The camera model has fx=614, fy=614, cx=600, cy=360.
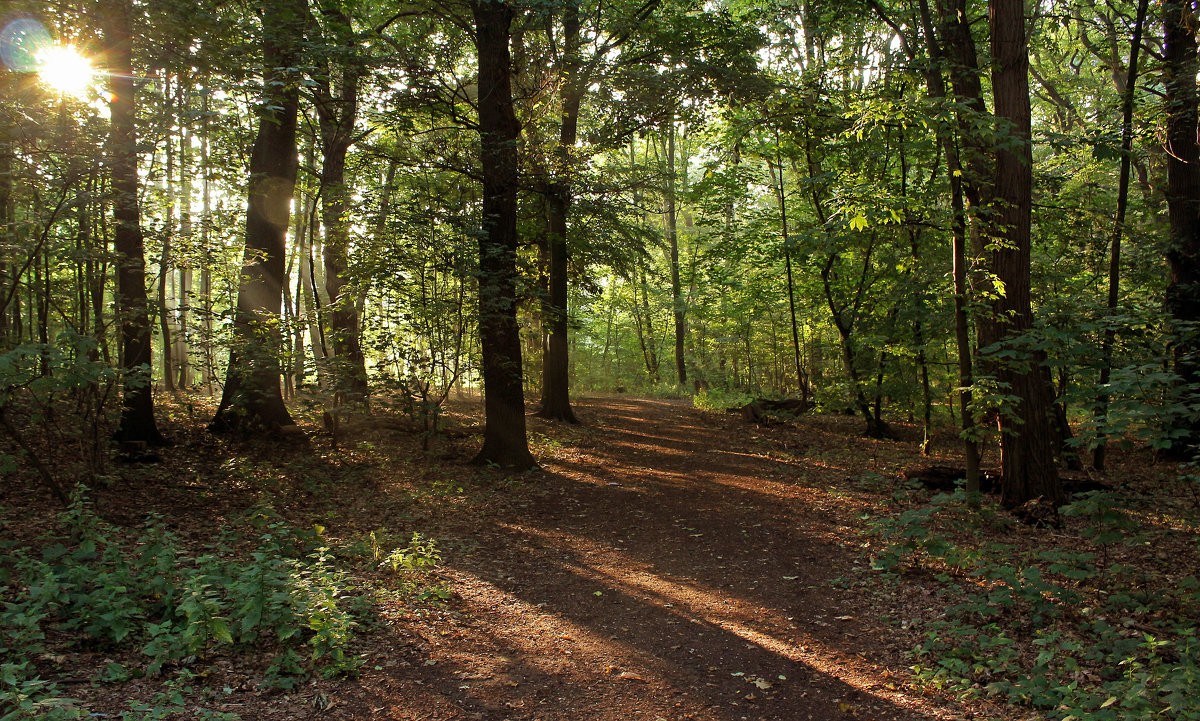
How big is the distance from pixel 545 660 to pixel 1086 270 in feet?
39.7

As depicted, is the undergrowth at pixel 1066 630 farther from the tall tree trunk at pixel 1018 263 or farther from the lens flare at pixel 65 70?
the lens flare at pixel 65 70

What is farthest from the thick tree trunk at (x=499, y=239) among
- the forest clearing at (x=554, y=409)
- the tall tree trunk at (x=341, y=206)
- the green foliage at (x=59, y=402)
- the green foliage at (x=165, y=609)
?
the green foliage at (x=165, y=609)

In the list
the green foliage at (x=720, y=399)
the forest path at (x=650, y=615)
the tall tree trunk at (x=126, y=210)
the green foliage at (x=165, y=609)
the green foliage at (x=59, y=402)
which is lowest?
the forest path at (x=650, y=615)

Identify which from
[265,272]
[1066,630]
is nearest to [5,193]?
[265,272]

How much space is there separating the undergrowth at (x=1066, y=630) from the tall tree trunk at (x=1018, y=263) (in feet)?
4.66

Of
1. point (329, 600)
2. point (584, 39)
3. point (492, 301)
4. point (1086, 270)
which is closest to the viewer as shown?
point (329, 600)

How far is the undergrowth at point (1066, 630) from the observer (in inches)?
128

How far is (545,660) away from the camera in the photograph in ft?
14.1

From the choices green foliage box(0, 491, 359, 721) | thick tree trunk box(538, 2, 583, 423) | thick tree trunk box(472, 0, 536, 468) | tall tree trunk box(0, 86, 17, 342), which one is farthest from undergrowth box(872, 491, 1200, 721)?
tall tree trunk box(0, 86, 17, 342)

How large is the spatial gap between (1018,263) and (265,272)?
10.6 metres

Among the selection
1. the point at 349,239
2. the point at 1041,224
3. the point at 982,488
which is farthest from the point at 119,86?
the point at 1041,224

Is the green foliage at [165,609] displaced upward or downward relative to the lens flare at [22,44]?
downward

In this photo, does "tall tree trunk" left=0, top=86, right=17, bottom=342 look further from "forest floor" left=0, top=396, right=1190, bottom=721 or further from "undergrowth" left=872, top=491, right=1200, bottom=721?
"undergrowth" left=872, top=491, right=1200, bottom=721

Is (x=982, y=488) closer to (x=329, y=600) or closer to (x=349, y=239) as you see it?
(x=329, y=600)
